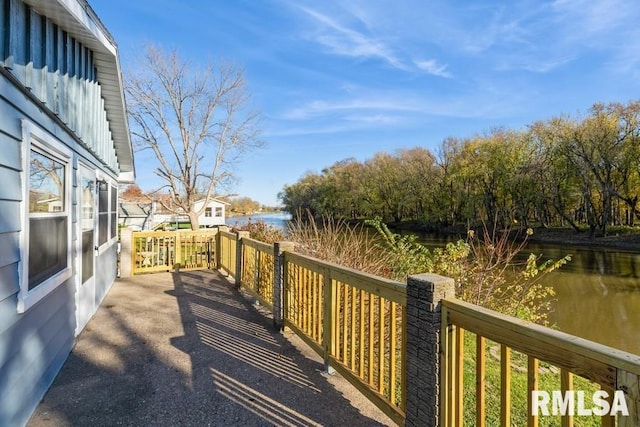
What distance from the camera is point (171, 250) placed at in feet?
27.7

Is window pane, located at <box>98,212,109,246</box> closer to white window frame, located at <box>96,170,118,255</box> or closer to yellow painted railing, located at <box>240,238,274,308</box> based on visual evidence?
white window frame, located at <box>96,170,118,255</box>

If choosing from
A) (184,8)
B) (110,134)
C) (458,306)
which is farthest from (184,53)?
(458,306)

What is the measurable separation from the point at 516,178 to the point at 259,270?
24.6 metres

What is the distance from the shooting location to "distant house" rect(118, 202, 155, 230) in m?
14.9

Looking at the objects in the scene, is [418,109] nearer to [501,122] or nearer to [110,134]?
[501,122]

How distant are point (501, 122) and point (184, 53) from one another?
23578 mm

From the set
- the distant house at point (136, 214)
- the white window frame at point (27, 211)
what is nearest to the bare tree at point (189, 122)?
the distant house at point (136, 214)

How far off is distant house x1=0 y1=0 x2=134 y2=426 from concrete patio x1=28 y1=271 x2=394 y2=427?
0.26 m

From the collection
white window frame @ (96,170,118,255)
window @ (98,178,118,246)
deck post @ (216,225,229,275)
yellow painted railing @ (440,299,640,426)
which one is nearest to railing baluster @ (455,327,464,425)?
yellow painted railing @ (440,299,640,426)

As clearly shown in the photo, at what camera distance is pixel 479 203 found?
29.4 meters

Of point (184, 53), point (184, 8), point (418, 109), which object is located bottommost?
point (184, 8)

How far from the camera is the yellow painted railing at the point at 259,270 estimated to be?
200 inches

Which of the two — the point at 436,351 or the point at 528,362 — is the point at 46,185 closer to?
the point at 436,351

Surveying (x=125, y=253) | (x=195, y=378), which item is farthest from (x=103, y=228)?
(x=195, y=378)
